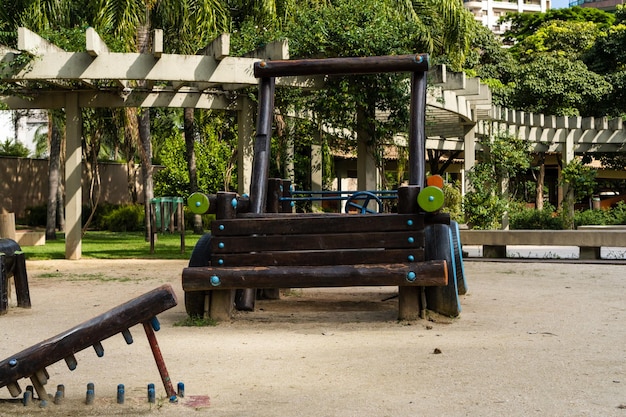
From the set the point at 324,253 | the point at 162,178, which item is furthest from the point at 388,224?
the point at 162,178

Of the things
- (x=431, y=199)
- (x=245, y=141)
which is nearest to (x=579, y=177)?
(x=245, y=141)

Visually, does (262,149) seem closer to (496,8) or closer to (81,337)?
(81,337)

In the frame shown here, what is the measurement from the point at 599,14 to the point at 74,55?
5345 centimetres

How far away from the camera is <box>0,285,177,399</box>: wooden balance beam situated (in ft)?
14.2

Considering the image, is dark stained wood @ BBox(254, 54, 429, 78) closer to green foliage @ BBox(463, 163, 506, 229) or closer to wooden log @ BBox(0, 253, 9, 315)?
wooden log @ BBox(0, 253, 9, 315)

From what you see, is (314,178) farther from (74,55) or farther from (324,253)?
(324,253)

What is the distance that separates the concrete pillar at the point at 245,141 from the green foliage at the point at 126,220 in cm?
1408

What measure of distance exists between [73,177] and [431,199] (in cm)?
1026

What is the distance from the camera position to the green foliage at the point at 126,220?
29.5 meters

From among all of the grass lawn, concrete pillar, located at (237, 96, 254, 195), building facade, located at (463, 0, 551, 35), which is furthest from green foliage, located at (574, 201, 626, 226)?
building facade, located at (463, 0, 551, 35)

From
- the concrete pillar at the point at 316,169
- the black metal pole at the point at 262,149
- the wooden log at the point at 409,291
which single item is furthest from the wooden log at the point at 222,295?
the concrete pillar at the point at 316,169

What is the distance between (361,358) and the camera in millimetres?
5789

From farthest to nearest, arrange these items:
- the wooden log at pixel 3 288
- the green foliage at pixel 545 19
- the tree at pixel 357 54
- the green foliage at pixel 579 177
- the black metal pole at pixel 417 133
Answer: the green foliage at pixel 545 19 < the green foliage at pixel 579 177 < the tree at pixel 357 54 < the black metal pole at pixel 417 133 < the wooden log at pixel 3 288

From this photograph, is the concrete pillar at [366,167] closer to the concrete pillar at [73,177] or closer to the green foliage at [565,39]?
the concrete pillar at [73,177]
